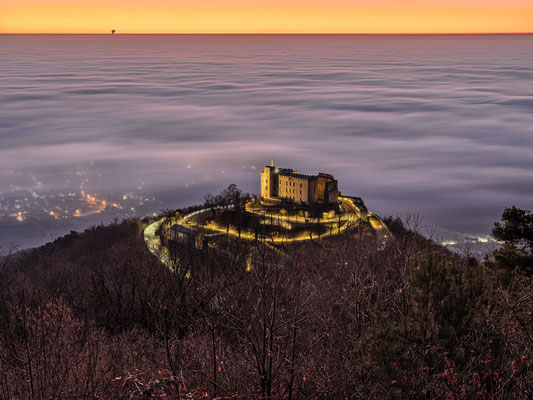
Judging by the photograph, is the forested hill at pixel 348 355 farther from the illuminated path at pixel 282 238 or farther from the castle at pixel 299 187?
the castle at pixel 299 187

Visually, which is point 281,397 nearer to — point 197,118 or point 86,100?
point 197,118

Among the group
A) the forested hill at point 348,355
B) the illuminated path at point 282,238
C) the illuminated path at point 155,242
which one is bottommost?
the illuminated path at point 155,242

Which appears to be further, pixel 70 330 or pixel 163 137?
pixel 163 137

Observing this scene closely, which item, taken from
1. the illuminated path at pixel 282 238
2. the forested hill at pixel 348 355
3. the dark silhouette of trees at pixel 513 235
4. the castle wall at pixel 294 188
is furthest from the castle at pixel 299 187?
the forested hill at pixel 348 355

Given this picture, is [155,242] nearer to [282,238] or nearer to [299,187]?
[282,238]

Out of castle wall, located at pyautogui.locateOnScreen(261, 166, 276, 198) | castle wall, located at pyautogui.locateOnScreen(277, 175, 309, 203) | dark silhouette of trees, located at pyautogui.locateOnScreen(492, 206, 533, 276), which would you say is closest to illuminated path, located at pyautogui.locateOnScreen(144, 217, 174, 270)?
castle wall, located at pyautogui.locateOnScreen(261, 166, 276, 198)

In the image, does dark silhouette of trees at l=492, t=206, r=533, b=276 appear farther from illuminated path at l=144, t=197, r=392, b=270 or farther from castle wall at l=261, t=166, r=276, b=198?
castle wall at l=261, t=166, r=276, b=198

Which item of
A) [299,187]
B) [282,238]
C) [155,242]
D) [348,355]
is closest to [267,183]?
[299,187]

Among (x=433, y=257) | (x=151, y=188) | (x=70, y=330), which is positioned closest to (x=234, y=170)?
(x=151, y=188)
